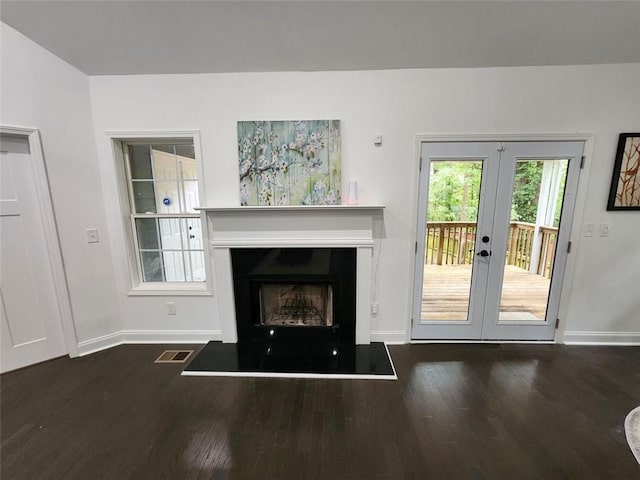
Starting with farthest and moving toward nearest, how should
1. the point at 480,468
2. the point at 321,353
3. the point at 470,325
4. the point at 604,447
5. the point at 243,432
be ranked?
the point at 470,325, the point at 321,353, the point at 243,432, the point at 604,447, the point at 480,468

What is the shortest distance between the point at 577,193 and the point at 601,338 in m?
1.51

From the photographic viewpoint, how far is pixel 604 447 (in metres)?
1.56

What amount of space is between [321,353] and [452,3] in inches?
113

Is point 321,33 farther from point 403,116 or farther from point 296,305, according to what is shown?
point 296,305

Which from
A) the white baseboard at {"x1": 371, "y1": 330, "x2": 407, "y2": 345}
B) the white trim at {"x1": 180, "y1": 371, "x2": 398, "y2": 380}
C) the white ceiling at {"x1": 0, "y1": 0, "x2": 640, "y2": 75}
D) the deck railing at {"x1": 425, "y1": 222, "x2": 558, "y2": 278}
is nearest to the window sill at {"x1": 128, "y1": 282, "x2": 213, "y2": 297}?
the white trim at {"x1": 180, "y1": 371, "x2": 398, "y2": 380}

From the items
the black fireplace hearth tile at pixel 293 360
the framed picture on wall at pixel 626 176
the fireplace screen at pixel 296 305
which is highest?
the framed picture on wall at pixel 626 176

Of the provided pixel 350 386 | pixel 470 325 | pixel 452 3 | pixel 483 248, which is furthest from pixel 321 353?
pixel 452 3

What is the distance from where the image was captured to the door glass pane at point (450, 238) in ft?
8.02

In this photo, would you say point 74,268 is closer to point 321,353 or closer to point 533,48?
point 321,353

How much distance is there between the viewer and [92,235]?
2482 mm

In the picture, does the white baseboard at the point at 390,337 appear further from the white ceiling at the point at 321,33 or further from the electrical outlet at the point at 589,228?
the white ceiling at the point at 321,33

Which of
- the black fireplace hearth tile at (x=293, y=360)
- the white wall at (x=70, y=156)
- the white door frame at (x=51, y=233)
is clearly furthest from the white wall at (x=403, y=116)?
the black fireplace hearth tile at (x=293, y=360)

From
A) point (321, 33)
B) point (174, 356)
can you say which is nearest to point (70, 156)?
point (174, 356)

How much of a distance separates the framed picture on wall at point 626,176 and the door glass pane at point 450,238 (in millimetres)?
1176
